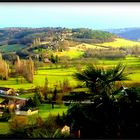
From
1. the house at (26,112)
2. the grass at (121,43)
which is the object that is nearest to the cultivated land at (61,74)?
the grass at (121,43)

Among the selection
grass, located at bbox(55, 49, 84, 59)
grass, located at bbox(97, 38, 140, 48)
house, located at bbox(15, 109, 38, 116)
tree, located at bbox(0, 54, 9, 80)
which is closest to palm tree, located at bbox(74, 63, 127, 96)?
grass, located at bbox(55, 49, 84, 59)

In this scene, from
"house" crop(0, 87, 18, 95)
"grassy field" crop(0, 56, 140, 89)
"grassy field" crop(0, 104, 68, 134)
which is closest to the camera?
"grassy field" crop(0, 56, 140, 89)

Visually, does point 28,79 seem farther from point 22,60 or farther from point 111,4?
point 111,4

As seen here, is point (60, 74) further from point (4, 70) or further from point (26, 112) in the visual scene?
point (4, 70)

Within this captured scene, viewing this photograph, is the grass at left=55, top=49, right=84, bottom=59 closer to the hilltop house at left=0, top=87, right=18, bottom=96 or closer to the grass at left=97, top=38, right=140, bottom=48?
the grass at left=97, top=38, right=140, bottom=48

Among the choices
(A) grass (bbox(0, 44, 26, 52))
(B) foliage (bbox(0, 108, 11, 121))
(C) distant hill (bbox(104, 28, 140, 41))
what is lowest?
(B) foliage (bbox(0, 108, 11, 121))

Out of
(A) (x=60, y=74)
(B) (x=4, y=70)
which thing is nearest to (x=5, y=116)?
(B) (x=4, y=70)
